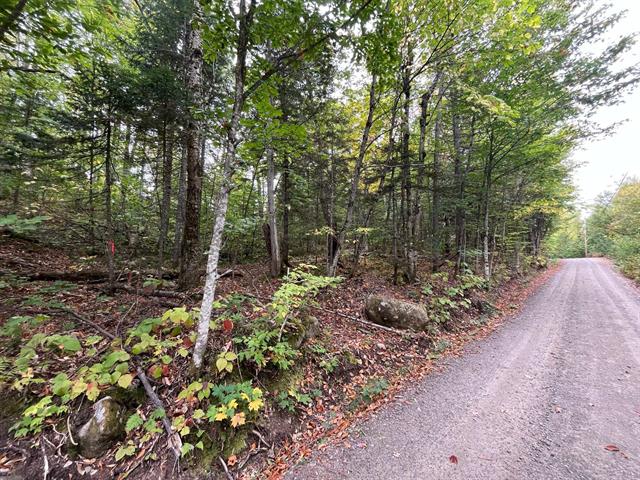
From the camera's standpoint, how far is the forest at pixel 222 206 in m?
2.88

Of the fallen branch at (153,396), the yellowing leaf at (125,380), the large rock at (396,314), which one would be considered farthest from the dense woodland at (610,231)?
the yellowing leaf at (125,380)

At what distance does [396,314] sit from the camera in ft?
19.7

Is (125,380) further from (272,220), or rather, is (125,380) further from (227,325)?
(272,220)

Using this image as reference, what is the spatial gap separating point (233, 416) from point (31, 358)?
288 centimetres

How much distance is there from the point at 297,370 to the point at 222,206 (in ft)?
9.69

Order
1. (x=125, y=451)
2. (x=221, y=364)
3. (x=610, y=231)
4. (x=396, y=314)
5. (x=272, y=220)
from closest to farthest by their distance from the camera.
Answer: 1. (x=125, y=451)
2. (x=221, y=364)
3. (x=396, y=314)
4. (x=272, y=220)
5. (x=610, y=231)

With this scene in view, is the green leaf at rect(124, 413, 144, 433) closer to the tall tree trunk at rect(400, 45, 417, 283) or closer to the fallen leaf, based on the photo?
the fallen leaf

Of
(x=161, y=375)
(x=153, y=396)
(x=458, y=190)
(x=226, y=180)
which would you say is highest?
(x=458, y=190)

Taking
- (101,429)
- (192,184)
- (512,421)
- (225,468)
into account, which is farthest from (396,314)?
(192,184)

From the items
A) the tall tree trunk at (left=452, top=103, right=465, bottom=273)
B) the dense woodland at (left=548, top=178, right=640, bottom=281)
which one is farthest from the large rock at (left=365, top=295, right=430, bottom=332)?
the dense woodland at (left=548, top=178, right=640, bottom=281)

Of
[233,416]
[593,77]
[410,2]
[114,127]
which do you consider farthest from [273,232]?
[593,77]

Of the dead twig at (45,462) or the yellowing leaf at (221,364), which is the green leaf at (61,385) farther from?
the yellowing leaf at (221,364)

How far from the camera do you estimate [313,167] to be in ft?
29.2

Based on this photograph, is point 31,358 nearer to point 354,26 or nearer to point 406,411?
point 406,411
